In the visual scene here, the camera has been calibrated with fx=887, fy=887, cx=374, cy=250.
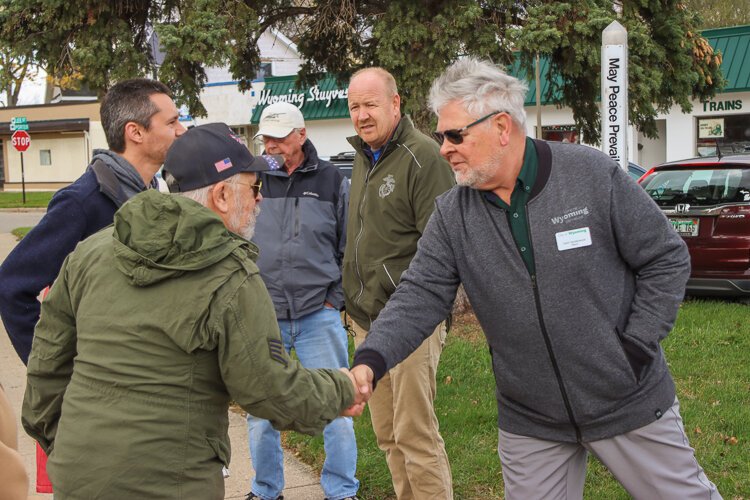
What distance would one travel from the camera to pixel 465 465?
5461 millimetres

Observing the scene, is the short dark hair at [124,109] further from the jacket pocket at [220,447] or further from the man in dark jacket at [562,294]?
the jacket pocket at [220,447]

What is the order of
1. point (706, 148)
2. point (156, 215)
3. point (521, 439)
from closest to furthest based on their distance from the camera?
point (156, 215)
point (521, 439)
point (706, 148)

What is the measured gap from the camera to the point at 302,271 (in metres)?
Result: 5.04

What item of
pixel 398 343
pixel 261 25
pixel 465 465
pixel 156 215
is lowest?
pixel 465 465

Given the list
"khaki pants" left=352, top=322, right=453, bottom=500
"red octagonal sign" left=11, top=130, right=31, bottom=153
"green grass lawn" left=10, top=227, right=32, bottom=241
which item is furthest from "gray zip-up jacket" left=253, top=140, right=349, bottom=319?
"red octagonal sign" left=11, top=130, right=31, bottom=153

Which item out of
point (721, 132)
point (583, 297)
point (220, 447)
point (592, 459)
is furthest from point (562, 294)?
point (721, 132)

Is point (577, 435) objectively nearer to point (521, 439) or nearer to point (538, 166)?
point (521, 439)

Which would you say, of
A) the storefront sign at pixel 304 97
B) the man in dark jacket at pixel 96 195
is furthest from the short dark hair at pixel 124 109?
the storefront sign at pixel 304 97

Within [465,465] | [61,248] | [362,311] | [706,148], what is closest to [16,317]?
[61,248]

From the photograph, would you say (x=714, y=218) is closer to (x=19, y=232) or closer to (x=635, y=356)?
(x=635, y=356)

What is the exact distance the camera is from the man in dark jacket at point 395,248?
4461 millimetres

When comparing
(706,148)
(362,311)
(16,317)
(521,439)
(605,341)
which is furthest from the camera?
(706,148)

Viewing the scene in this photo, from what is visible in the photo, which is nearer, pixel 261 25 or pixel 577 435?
pixel 577 435

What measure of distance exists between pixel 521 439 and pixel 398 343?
0.59 meters
